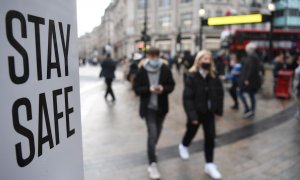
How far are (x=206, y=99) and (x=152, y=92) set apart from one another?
77 cm

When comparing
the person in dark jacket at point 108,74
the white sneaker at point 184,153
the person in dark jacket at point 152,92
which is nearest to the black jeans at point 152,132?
the person in dark jacket at point 152,92

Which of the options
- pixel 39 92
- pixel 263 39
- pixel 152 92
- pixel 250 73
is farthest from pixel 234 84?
pixel 263 39

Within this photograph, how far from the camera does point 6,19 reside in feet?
2.99

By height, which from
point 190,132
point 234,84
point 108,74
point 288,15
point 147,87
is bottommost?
point 190,132

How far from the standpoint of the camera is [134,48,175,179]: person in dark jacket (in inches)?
170

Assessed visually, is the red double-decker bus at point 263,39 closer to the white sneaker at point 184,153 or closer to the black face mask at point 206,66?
the white sneaker at point 184,153

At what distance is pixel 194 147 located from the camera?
5.55m

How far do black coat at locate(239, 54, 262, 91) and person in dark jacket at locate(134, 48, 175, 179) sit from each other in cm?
408

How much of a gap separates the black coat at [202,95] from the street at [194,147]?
920mm

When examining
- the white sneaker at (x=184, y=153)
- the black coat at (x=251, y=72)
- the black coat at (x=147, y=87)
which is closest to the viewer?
the black coat at (x=147, y=87)

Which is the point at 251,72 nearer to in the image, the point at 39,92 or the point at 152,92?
the point at 152,92

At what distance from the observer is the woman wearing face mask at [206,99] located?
421cm

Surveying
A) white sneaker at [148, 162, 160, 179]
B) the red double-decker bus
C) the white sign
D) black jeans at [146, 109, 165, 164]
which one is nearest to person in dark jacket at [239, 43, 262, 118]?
black jeans at [146, 109, 165, 164]

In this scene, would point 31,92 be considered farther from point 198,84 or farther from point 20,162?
point 198,84
